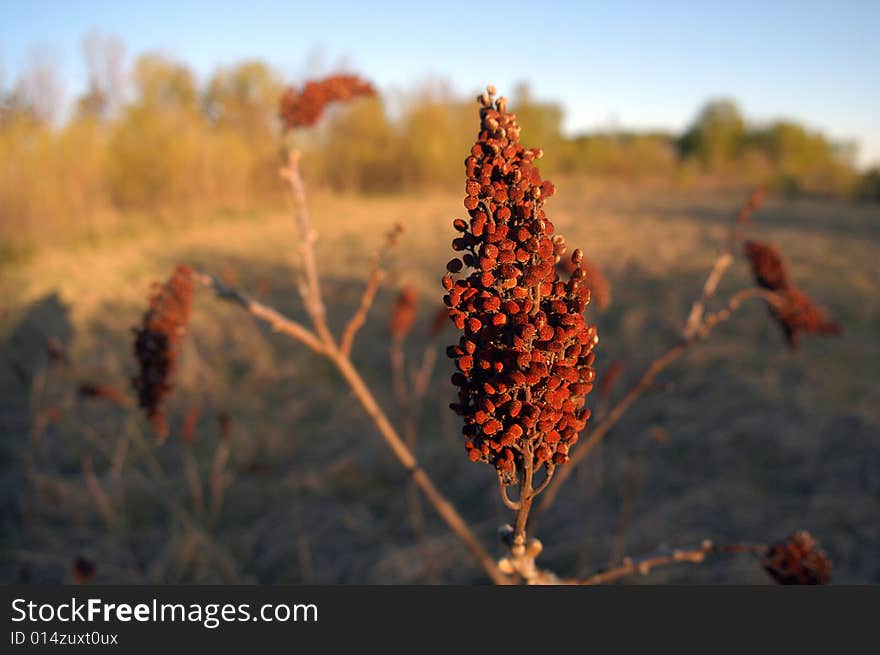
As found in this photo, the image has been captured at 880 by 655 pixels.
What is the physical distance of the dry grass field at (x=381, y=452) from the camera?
4.14 meters

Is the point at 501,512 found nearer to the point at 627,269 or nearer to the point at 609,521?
the point at 609,521

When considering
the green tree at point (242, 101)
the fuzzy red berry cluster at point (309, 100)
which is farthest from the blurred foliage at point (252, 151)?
the fuzzy red berry cluster at point (309, 100)

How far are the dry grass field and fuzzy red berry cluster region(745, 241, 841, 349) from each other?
44cm

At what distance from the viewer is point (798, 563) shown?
144cm

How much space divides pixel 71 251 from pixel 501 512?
49.9 ft

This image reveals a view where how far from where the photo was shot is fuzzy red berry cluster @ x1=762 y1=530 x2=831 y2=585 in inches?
56.0

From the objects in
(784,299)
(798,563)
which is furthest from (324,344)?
(784,299)

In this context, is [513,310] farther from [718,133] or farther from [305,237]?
[718,133]

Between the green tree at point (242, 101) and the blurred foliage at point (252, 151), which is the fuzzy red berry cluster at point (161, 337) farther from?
the green tree at point (242, 101)

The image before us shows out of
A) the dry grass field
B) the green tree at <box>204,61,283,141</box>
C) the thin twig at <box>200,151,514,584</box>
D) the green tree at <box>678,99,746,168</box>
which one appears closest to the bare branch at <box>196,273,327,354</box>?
the thin twig at <box>200,151,514,584</box>

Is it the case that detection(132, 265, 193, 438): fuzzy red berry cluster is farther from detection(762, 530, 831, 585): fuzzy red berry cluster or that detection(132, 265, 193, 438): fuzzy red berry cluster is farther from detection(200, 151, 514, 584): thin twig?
detection(762, 530, 831, 585): fuzzy red berry cluster

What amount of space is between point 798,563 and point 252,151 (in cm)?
2819

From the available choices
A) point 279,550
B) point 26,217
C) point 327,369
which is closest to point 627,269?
point 327,369

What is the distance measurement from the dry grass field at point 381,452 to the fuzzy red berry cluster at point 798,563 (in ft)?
2.31
